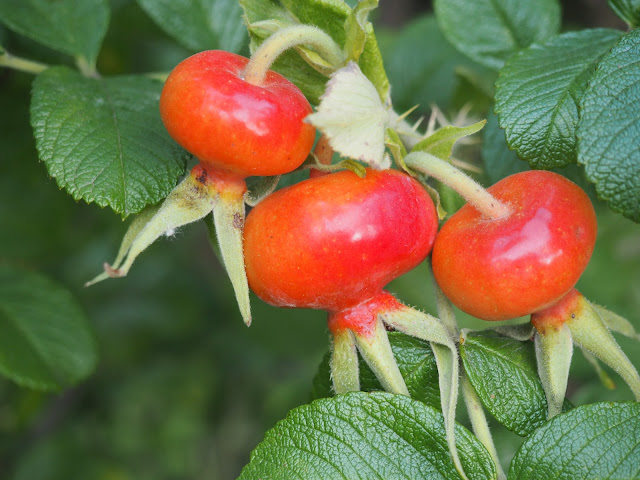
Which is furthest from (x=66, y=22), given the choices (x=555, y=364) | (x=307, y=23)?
(x=555, y=364)

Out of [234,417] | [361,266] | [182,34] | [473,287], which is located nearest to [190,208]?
[361,266]

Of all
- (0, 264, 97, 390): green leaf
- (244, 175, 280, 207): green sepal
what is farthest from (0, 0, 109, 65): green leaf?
(244, 175, 280, 207): green sepal

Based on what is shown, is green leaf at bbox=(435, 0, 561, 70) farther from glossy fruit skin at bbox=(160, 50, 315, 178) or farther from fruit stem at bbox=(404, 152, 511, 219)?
glossy fruit skin at bbox=(160, 50, 315, 178)

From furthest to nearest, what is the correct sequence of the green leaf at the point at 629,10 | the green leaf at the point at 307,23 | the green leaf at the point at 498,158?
the green leaf at the point at 498,158
the green leaf at the point at 629,10
the green leaf at the point at 307,23

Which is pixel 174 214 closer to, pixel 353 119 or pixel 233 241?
pixel 233 241

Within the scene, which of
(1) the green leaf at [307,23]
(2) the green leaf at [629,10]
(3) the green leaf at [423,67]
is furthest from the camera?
(3) the green leaf at [423,67]

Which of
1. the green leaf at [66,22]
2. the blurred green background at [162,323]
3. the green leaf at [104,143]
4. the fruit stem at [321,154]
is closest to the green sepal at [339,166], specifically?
the fruit stem at [321,154]

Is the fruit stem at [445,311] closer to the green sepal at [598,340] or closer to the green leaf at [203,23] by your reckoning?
the green sepal at [598,340]
